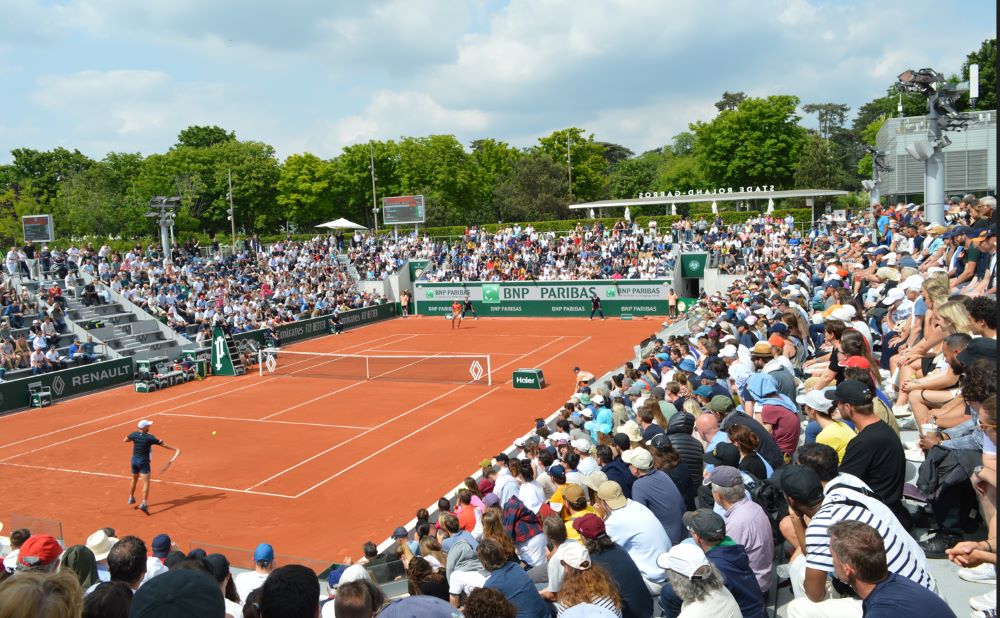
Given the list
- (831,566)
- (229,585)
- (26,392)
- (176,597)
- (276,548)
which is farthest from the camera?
(26,392)

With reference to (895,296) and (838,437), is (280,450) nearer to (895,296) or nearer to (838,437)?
(895,296)

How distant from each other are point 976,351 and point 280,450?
1602 cm

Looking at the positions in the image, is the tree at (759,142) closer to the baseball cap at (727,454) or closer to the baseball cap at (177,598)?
the baseball cap at (727,454)

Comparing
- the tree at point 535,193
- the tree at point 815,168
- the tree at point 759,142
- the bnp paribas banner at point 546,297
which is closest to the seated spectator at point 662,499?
the bnp paribas banner at point 546,297

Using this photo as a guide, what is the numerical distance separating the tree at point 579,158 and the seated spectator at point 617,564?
78104 mm

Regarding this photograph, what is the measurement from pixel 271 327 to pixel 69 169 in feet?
226

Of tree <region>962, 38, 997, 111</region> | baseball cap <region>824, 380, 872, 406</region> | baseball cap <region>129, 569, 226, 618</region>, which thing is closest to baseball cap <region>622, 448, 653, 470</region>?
baseball cap <region>824, 380, 872, 406</region>

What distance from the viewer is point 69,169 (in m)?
87.8

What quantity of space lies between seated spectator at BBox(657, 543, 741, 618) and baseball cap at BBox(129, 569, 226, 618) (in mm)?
2514

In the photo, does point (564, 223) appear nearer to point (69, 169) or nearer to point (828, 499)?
point (828, 499)

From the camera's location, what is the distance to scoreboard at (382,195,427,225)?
52062 mm

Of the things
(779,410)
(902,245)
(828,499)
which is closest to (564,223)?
(902,245)

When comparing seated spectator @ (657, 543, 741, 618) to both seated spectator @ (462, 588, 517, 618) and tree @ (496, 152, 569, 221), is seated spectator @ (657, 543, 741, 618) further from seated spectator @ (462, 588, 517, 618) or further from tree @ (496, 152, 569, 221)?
tree @ (496, 152, 569, 221)

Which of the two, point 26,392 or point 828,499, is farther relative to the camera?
point 26,392
